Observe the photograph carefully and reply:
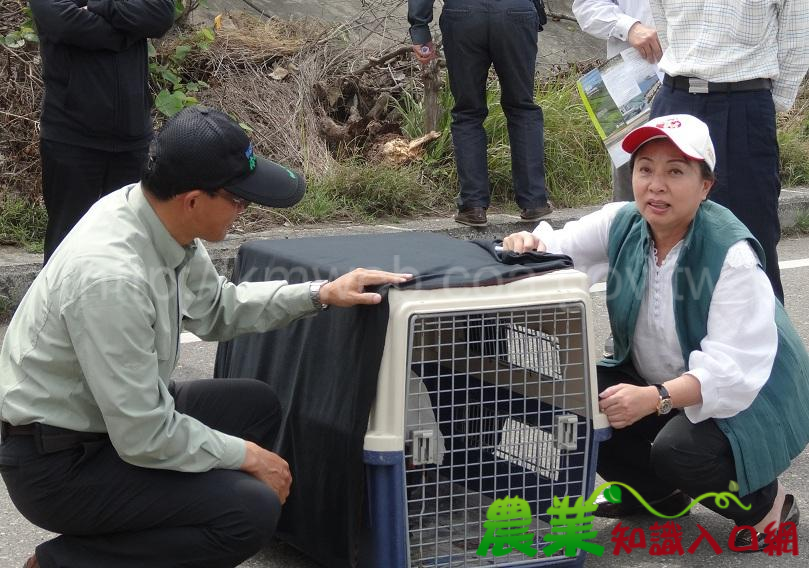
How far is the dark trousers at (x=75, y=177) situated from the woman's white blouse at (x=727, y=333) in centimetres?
255

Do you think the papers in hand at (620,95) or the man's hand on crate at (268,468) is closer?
the man's hand on crate at (268,468)

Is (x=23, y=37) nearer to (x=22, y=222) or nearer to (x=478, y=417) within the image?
(x=22, y=222)

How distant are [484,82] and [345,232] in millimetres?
1079

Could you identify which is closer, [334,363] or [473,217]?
[334,363]

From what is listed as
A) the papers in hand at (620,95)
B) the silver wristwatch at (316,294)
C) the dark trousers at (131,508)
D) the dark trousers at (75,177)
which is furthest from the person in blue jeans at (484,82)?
the dark trousers at (131,508)

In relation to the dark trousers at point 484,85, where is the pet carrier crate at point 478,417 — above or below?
below

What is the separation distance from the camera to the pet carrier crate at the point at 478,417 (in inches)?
110

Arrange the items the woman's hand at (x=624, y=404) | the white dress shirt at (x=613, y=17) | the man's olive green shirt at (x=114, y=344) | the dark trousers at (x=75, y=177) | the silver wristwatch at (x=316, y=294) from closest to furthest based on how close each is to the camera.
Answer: the man's olive green shirt at (x=114, y=344) → the silver wristwatch at (x=316, y=294) → the woman's hand at (x=624, y=404) → the dark trousers at (x=75, y=177) → the white dress shirt at (x=613, y=17)

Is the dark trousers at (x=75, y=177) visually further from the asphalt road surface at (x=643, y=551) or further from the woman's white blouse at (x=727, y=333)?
the woman's white blouse at (x=727, y=333)

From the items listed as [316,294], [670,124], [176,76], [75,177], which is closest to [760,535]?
[670,124]

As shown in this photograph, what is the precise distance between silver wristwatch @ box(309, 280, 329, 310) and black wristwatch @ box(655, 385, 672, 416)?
870 millimetres

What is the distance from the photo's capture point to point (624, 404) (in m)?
3.05

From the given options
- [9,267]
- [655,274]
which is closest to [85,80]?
[9,267]

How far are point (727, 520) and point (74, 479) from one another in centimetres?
186
